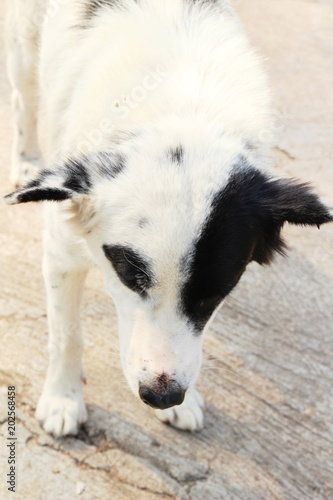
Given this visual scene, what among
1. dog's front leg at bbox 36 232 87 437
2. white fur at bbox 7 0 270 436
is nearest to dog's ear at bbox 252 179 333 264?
white fur at bbox 7 0 270 436

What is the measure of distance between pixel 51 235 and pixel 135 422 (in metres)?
1.03

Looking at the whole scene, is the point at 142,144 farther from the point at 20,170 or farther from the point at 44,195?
the point at 20,170

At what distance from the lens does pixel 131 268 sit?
240 cm

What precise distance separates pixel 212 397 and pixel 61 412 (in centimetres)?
80

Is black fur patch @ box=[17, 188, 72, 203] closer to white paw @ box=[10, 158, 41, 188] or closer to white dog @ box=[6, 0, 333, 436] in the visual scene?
white dog @ box=[6, 0, 333, 436]

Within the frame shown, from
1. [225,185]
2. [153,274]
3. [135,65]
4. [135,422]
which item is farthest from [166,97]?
[135,422]

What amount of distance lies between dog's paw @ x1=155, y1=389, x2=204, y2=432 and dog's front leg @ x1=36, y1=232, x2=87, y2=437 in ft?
1.32

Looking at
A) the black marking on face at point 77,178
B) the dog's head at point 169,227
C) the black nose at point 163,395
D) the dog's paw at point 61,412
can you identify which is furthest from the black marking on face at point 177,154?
the dog's paw at point 61,412

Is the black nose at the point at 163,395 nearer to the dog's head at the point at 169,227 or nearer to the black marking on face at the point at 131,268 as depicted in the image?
the dog's head at the point at 169,227

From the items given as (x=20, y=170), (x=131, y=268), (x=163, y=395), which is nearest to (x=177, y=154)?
(x=131, y=268)

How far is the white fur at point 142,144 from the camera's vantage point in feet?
7.70

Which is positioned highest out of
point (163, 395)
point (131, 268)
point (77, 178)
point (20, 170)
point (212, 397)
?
point (77, 178)

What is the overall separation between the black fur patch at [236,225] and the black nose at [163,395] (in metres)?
0.24

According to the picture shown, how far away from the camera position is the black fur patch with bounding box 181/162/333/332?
7.61ft
